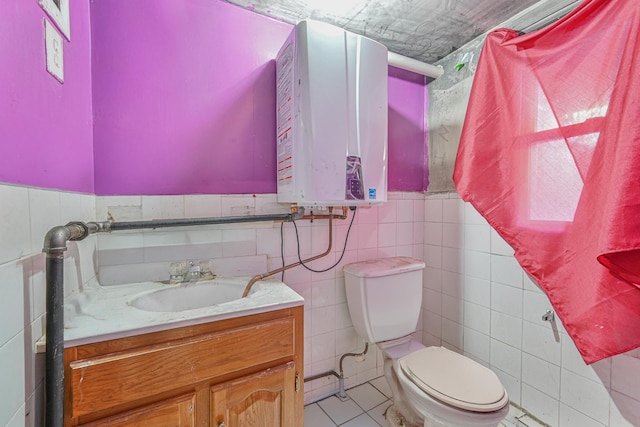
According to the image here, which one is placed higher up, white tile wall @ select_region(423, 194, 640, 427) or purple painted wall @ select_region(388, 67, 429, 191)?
purple painted wall @ select_region(388, 67, 429, 191)

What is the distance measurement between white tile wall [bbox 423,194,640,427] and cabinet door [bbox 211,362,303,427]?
1164mm

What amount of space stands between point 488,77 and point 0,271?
70.6 inches

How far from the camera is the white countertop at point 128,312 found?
2.43ft

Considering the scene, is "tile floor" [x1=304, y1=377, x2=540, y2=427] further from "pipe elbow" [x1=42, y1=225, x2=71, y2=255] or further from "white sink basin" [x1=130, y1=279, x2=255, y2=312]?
"pipe elbow" [x1=42, y1=225, x2=71, y2=255]

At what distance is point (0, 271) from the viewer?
54 cm

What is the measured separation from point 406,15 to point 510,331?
1.70m

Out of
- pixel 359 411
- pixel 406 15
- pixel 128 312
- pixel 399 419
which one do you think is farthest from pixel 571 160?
pixel 128 312

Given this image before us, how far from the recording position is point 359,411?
4.95ft

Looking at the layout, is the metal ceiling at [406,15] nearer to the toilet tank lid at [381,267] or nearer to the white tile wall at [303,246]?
the white tile wall at [303,246]

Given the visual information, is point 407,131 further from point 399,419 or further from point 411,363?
point 399,419

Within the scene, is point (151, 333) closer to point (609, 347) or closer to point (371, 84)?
point (371, 84)

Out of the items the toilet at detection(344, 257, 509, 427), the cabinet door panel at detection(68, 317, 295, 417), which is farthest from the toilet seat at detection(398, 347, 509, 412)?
the cabinet door panel at detection(68, 317, 295, 417)

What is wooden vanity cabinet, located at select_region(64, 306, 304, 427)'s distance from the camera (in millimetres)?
717

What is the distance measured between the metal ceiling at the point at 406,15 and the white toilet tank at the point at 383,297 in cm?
128
